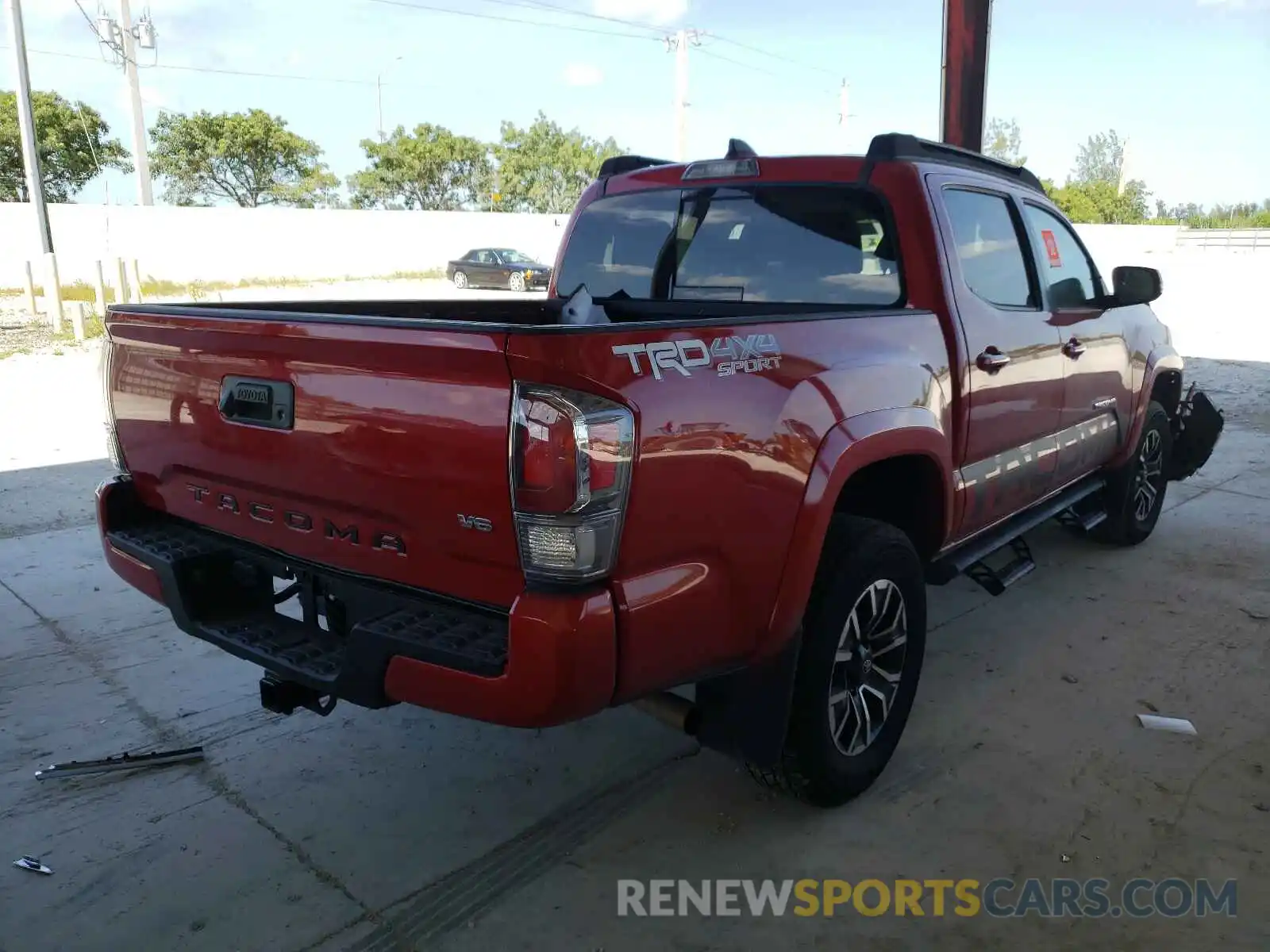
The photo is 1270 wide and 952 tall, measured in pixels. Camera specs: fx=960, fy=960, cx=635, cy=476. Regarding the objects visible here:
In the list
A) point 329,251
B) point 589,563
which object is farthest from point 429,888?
point 329,251

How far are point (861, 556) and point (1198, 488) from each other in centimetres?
553

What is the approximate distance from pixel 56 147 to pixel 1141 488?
4869 centimetres

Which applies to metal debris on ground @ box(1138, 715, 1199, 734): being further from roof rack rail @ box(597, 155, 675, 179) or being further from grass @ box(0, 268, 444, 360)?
grass @ box(0, 268, 444, 360)

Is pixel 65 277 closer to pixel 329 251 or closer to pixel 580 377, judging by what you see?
pixel 329 251

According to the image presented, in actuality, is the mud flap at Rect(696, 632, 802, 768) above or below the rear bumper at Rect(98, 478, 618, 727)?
below

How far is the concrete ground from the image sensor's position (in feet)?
8.18

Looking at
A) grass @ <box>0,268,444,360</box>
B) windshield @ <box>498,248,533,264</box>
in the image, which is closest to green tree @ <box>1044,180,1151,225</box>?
windshield @ <box>498,248,533,264</box>

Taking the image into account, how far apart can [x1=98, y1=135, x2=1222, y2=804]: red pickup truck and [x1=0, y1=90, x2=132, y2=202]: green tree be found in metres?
46.1

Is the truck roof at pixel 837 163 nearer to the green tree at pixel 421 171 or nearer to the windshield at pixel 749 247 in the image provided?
the windshield at pixel 749 247

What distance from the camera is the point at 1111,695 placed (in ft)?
12.5

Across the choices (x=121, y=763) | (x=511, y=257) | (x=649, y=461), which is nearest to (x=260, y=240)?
(x=511, y=257)

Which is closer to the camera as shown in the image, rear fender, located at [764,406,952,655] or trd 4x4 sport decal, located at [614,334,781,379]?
trd 4x4 sport decal, located at [614,334,781,379]

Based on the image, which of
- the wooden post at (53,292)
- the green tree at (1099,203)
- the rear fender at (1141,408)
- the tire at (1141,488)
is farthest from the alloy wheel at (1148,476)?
the green tree at (1099,203)

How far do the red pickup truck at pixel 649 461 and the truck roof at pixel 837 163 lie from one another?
0.05 feet
